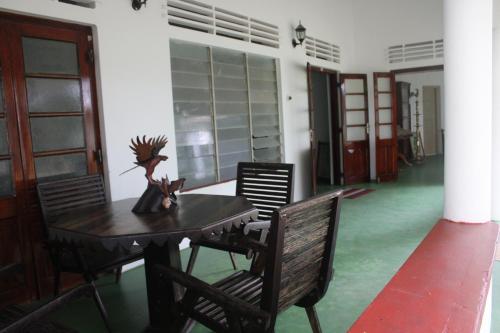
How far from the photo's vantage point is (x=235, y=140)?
505 centimetres

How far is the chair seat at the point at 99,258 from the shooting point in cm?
252

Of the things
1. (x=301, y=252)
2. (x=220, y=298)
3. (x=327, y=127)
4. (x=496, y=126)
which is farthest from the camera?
(x=327, y=127)

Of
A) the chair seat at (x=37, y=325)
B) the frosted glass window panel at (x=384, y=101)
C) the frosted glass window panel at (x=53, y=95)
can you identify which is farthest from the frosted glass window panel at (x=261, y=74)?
the chair seat at (x=37, y=325)

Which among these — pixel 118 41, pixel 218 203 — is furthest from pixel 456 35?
pixel 118 41

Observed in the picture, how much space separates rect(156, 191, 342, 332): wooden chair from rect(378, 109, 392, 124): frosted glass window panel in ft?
21.2

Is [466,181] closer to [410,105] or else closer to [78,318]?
[78,318]

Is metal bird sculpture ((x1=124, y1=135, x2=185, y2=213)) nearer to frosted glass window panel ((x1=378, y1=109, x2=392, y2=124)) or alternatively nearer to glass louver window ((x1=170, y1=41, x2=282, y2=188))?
glass louver window ((x1=170, y1=41, x2=282, y2=188))

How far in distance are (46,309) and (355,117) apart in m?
7.00

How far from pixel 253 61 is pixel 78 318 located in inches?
149

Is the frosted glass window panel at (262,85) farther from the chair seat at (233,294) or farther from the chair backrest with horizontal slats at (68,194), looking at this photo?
the chair seat at (233,294)

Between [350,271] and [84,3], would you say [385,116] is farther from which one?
[84,3]

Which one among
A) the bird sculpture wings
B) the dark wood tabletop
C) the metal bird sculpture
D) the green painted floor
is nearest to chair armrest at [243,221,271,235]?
the dark wood tabletop

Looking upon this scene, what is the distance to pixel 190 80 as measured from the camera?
172 inches

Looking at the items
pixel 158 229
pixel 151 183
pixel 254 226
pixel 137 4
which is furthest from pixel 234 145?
pixel 158 229
